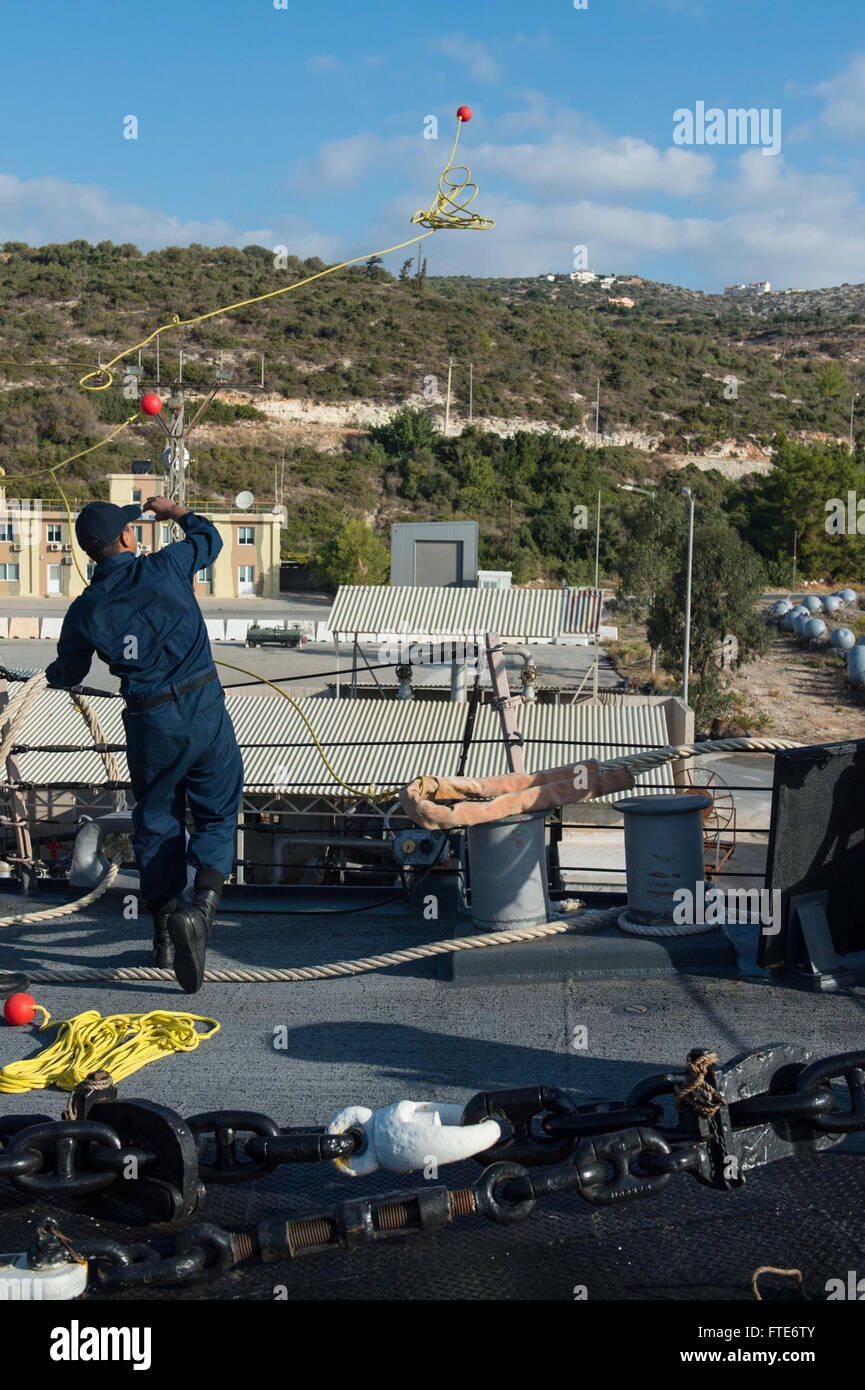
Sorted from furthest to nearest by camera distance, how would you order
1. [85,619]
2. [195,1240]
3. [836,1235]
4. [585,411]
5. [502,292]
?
[502,292], [585,411], [85,619], [836,1235], [195,1240]

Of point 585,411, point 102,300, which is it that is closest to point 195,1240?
point 585,411

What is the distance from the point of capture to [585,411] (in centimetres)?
9438

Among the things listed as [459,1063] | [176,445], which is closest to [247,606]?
[176,445]

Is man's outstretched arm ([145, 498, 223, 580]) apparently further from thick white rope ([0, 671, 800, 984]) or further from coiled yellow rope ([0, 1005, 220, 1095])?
coiled yellow rope ([0, 1005, 220, 1095])

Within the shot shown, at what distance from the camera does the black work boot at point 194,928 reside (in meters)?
4.05

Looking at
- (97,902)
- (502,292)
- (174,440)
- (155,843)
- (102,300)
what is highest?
(502,292)

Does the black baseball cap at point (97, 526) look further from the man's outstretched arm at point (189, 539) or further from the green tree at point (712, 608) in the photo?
the green tree at point (712, 608)

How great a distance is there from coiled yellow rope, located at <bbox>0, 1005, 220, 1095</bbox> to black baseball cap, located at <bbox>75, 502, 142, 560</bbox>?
1595 mm

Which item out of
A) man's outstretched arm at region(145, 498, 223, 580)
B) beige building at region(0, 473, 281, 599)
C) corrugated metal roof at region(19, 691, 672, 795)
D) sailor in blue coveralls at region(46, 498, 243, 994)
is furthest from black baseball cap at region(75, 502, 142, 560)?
beige building at region(0, 473, 281, 599)

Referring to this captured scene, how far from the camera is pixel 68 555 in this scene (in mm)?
59469

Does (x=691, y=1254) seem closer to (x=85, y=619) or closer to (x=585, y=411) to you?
(x=85, y=619)

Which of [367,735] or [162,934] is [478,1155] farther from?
[367,735]

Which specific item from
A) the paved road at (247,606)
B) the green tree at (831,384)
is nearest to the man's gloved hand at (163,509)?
the paved road at (247,606)
